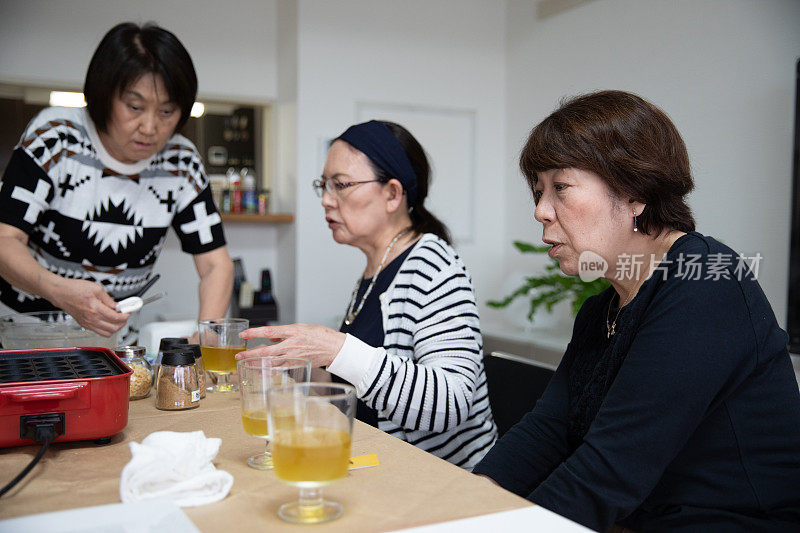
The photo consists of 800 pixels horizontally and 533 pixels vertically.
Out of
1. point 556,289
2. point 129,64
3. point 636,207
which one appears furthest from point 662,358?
point 556,289

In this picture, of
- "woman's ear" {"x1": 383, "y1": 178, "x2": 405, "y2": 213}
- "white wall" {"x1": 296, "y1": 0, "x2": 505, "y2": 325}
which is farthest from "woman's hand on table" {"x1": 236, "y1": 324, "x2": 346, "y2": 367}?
"white wall" {"x1": 296, "y1": 0, "x2": 505, "y2": 325}

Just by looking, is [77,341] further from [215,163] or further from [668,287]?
[215,163]

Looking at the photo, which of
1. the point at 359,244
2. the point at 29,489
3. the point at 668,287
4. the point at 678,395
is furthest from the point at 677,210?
the point at 29,489

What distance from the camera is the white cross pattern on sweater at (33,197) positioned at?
189 centimetres

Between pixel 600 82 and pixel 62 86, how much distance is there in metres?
2.95

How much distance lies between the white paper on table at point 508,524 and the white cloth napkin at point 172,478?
251 mm

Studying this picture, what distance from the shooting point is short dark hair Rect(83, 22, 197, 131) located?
190 cm

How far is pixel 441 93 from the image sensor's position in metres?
4.49

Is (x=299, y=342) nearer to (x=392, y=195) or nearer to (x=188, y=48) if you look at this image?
(x=392, y=195)

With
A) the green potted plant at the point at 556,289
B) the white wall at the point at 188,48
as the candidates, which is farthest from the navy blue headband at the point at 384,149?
the white wall at the point at 188,48

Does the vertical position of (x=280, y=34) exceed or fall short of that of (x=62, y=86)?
it exceeds it

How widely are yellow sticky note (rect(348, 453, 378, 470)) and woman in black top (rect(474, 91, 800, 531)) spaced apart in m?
0.29

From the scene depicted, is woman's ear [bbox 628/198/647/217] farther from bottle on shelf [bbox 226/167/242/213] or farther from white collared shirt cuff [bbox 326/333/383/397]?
bottle on shelf [bbox 226/167/242/213]

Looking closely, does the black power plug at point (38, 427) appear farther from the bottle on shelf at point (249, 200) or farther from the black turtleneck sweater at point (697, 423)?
the bottle on shelf at point (249, 200)
